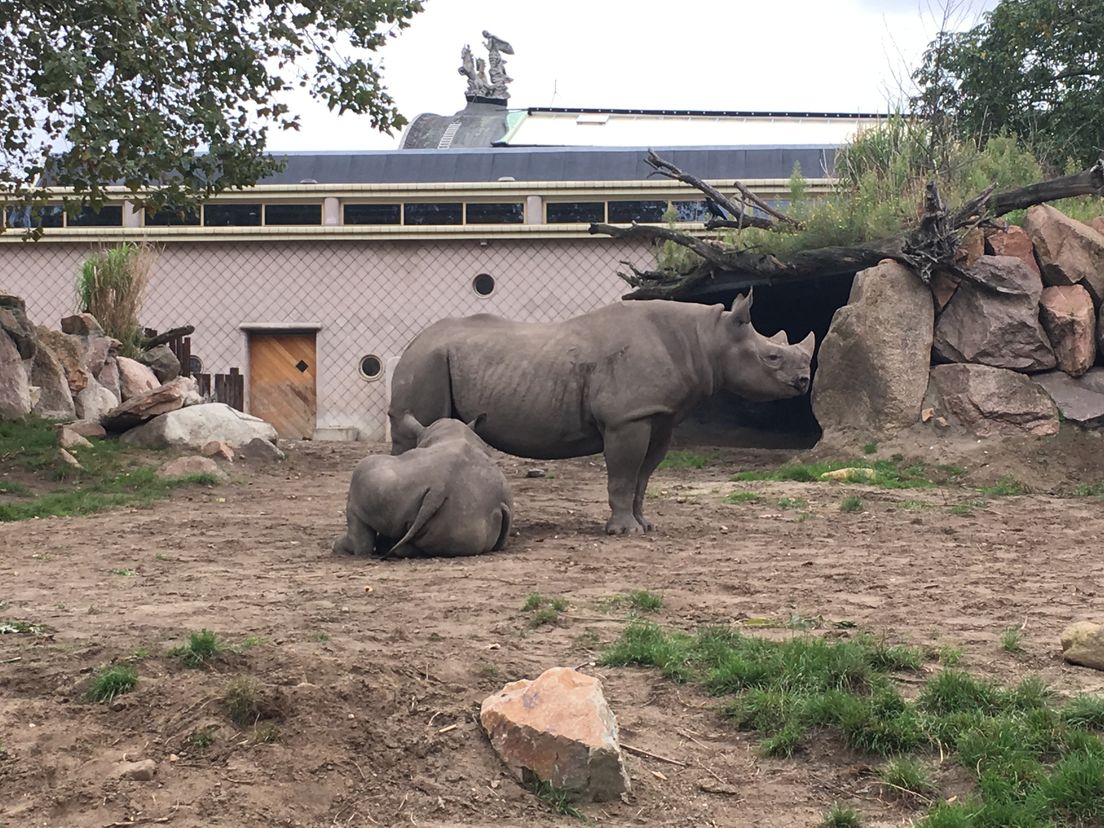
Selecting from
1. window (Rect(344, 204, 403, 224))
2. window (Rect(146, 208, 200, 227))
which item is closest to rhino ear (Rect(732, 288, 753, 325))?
window (Rect(344, 204, 403, 224))

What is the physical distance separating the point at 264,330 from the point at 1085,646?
18706mm

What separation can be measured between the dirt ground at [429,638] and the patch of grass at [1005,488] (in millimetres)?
1210

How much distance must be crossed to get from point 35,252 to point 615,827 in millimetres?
21189

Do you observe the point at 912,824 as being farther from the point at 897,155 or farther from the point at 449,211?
the point at 449,211

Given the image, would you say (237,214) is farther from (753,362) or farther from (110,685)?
(110,685)

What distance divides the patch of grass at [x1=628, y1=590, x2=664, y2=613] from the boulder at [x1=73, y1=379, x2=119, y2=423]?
10.3 m

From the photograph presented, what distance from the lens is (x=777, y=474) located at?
44.3 ft

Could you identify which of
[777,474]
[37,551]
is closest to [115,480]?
[37,551]

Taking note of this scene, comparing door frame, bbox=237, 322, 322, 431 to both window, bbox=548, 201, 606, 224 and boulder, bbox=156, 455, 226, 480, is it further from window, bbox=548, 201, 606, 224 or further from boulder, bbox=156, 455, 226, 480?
boulder, bbox=156, 455, 226, 480

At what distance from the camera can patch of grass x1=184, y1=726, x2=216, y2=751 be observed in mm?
4246

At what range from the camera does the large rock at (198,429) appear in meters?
14.3

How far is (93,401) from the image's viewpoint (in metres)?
16.0

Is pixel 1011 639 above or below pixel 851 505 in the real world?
above

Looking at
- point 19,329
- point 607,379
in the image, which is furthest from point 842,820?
point 19,329
